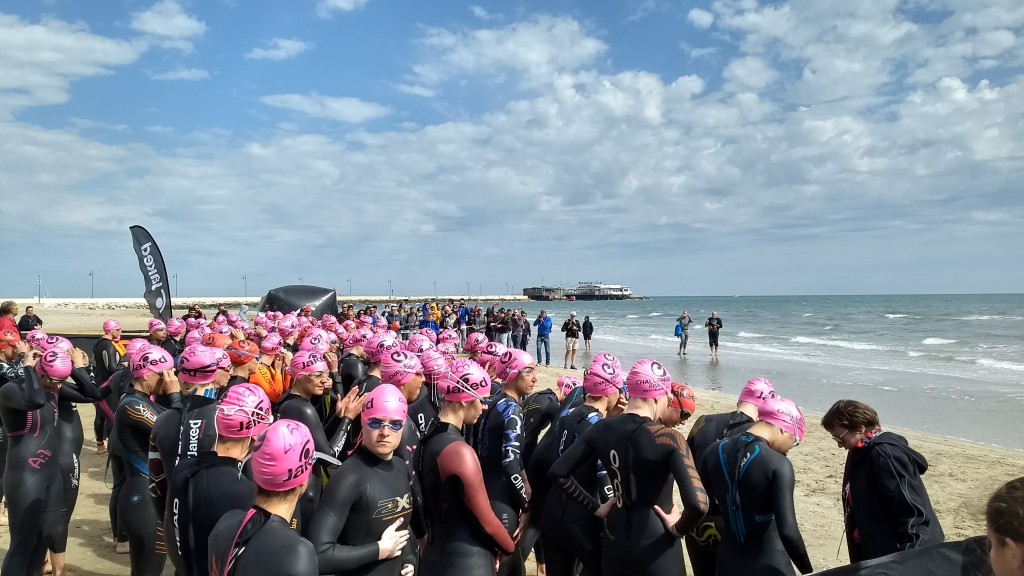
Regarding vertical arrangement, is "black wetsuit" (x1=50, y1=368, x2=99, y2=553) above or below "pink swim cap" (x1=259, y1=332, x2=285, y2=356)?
below

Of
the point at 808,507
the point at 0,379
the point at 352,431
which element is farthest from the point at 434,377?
the point at 808,507

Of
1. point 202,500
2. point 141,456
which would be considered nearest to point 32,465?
point 141,456

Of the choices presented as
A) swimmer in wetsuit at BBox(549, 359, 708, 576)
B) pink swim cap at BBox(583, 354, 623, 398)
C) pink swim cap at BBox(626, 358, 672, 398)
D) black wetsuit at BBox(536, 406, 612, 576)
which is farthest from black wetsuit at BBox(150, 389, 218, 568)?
pink swim cap at BBox(583, 354, 623, 398)

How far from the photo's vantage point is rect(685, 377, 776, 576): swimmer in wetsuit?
177 inches

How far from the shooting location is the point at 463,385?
3.96 m

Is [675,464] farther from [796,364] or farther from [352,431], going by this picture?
[796,364]

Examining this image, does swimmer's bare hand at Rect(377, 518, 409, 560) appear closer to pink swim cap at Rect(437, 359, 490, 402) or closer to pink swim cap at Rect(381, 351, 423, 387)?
pink swim cap at Rect(437, 359, 490, 402)

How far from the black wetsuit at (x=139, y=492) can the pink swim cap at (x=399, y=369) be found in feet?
5.69

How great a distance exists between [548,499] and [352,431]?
218 centimetres

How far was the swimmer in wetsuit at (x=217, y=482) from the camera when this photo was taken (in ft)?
10.5

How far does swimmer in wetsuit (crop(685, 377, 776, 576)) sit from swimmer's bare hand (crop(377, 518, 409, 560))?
1.99 meters

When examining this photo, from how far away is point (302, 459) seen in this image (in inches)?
105

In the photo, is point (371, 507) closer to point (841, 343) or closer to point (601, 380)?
point (601, 380)

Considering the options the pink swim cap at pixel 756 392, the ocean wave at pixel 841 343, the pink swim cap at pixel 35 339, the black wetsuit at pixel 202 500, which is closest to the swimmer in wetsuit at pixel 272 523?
the black wetsuit at pixel 202 500
